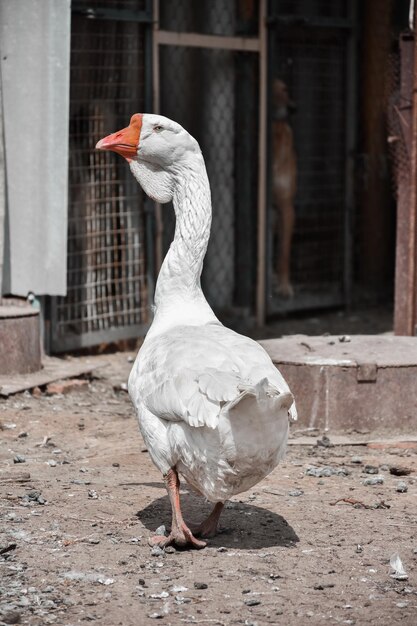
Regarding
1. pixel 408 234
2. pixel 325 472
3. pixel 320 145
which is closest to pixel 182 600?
pixel 325 472

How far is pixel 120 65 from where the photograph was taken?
35.6 ft

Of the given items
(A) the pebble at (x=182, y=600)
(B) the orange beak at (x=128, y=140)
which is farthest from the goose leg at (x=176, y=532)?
(B) the orange beak at (x=128, y=140)

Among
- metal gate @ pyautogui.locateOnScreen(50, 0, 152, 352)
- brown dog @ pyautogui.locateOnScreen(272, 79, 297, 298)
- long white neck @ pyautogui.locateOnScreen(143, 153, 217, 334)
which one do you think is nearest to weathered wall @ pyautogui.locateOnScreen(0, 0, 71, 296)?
metal gate @ pyautogui.locateOnScreen(50, 0, 152, 352)

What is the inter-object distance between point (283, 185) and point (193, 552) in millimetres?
7506

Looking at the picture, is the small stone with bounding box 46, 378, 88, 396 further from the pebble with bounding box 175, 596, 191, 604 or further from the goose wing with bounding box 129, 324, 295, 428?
the pebble with bounding box 175, 596, 191, 604

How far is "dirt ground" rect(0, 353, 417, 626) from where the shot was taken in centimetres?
488

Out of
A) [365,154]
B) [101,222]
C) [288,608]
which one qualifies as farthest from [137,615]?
[365,154]

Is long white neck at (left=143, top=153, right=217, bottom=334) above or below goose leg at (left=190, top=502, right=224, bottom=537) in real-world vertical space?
above

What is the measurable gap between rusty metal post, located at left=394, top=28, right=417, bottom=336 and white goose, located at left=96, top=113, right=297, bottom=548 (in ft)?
10.5

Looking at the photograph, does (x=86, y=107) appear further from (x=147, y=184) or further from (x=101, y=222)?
(x=147, y=184)

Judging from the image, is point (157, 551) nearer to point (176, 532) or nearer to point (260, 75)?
point (176, 532)

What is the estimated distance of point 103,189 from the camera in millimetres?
10758

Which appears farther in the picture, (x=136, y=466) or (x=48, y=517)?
(x=136, y=466)

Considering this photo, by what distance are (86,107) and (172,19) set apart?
155cm
